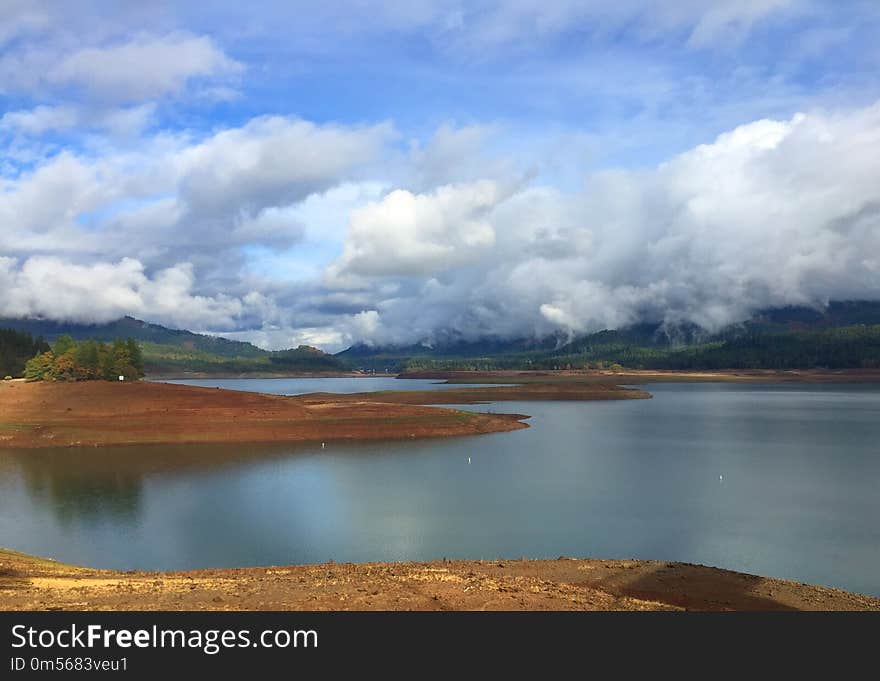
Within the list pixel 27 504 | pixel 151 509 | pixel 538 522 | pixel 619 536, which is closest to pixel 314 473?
pixel 151 509

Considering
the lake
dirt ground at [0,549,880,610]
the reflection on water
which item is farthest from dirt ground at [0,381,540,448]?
dirt ground at [0,549,880,610]

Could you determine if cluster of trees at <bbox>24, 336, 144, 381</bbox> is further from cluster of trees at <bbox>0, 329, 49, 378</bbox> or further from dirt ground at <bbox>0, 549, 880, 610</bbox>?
dirt ground at <bbox>0, 549, 880, 610</bbox>

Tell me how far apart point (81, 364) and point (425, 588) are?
381ft

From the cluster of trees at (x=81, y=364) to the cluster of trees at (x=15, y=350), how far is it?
34962mm

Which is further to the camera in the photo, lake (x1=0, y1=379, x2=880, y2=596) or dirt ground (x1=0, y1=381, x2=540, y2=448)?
dirt ground (x1=0, y1=381, x2=540, y2=448)

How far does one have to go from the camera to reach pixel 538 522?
42875mm

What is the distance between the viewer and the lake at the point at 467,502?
3659 cm

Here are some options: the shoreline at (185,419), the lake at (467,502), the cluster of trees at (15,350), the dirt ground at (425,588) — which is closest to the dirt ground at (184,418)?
the shoreline at (185,419)

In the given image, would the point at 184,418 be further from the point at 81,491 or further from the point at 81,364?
the point at 81,491

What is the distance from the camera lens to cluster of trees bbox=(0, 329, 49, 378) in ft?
488

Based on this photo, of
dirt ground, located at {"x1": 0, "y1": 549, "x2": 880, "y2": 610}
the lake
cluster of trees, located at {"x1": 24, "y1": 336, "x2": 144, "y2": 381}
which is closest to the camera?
dirt ground, located at {"x1": 0, "y1": 549, "x2": 880, "y2": 610}

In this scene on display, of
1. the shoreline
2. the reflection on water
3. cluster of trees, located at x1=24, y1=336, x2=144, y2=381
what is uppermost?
cluster of trees, located at x1=24, y1=336, x2=144, y2=381

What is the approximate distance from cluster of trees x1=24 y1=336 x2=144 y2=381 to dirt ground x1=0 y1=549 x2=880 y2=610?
94504 mm
